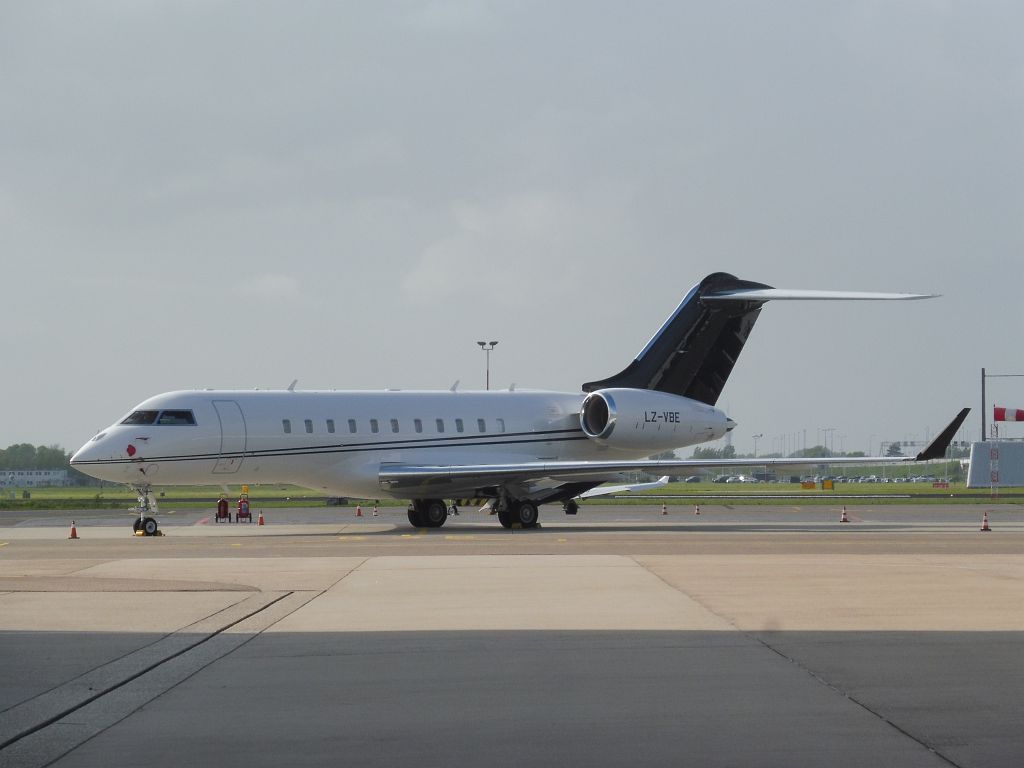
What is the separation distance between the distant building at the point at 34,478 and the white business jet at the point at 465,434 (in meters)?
125

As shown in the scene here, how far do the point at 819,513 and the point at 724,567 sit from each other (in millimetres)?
26957

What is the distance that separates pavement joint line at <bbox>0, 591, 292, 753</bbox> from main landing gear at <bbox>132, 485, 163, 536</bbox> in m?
19.7

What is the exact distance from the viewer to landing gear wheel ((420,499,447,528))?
118ft

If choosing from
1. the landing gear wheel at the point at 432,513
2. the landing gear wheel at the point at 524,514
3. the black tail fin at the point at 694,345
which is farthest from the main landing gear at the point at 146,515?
the black tail fin at the point at 694,345

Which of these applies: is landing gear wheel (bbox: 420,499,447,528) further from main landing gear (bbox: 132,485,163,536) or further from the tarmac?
the tarmac

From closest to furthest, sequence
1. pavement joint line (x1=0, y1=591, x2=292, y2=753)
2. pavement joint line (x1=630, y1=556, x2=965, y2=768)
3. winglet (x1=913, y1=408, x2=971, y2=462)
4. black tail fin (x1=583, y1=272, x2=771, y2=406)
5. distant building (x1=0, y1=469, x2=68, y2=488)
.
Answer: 1. pavement joint line (x1=630, y1=556, x2=965, y2=768)
2. pavement joint line (x1=0, y1=591, x2=292, y2=753)
3. winglet (x1=913, y1=408, x2=971, y2=462)
4. black tail fin (x1=583, y1=272, x2=771, y2=406)
5. distant building (x1=0, y1=469, x2=68, y2=488)

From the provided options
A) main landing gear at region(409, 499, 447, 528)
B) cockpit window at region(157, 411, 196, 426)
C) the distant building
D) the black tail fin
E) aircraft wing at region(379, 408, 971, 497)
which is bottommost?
the distant building

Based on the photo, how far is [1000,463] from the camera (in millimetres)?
74250

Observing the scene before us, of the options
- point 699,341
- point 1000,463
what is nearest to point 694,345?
point 699,341

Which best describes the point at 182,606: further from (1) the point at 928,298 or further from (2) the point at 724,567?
(1) the point at 928,298

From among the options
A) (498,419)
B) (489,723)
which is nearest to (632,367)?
(498,419)

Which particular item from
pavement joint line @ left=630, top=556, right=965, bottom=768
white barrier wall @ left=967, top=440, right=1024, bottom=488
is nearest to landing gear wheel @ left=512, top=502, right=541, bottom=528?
pavement joint line @ left=630, top=556, right=965, bottom=768

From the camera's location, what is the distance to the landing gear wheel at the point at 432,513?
36.0m

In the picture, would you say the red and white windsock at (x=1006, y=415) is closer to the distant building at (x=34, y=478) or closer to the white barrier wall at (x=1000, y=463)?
the white barrier wall at (x=1000, y=463)
